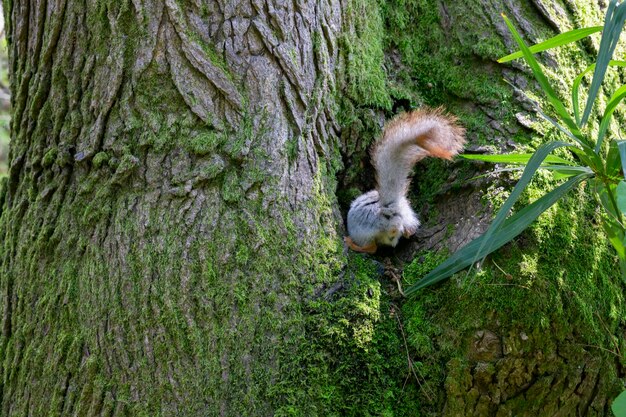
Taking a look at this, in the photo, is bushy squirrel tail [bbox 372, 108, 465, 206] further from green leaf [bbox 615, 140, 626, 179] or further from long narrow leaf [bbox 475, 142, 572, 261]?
green leaf [bbox 615, 140, 626, 179]

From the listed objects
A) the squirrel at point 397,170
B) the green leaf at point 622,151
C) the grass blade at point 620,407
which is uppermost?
the green leaf at point 622,151

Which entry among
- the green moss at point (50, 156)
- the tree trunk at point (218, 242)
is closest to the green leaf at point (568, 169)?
the tree trunk at point (218, 242)

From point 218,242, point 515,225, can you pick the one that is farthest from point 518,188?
point 218,242

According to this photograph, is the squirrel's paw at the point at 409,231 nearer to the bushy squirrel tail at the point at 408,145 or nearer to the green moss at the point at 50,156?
the bushy squirrel tail at the point at 408,145

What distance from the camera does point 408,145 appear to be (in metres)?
2.22

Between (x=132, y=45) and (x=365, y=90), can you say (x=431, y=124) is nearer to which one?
(x=365, y=90)

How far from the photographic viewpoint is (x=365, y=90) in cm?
250

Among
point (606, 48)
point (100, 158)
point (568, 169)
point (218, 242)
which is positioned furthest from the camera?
point (100, 158)

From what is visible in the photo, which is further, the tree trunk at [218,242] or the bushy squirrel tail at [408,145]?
the bushy squirrel tail at [408,145]

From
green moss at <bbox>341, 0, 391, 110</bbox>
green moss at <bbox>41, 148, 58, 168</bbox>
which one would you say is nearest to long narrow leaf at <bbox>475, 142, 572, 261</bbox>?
green moss at <bbox>341, 0, 391, 110</bbox>

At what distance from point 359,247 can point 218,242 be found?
56 centimetres

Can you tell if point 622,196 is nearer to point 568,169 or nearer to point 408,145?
point 568,169

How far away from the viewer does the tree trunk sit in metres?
1.90

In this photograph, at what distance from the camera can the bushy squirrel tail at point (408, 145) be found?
2.13 metres
